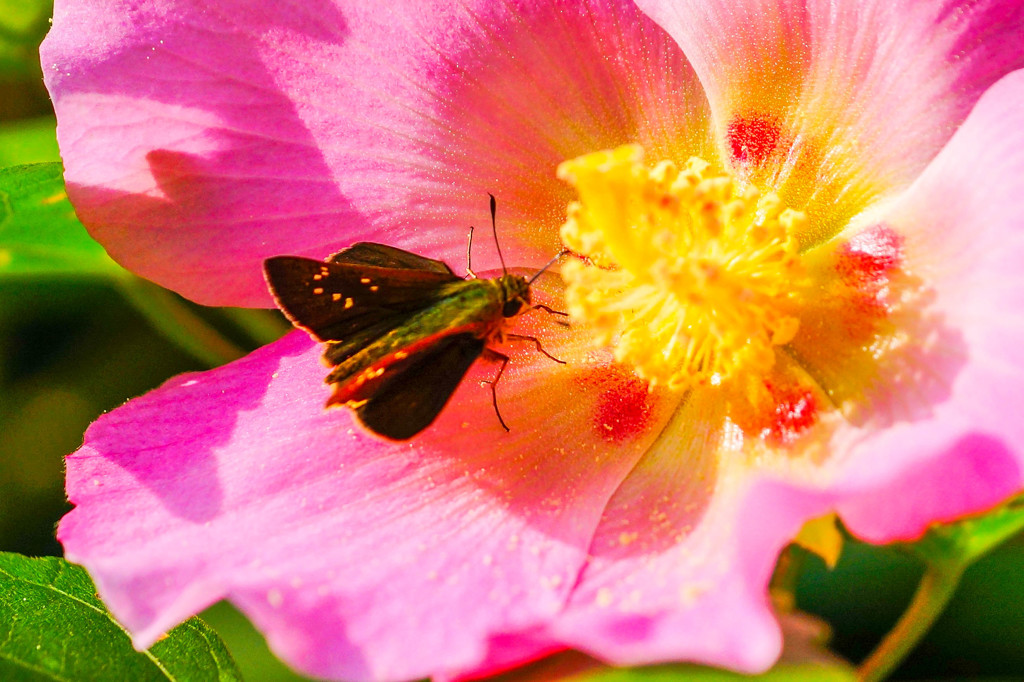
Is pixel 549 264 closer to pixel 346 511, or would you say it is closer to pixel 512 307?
pixel 512 307

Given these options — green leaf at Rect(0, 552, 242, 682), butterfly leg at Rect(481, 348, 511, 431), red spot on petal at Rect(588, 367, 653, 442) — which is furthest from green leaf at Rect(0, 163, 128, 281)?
red spot on petal at Rect(588, 367, 653, 442)

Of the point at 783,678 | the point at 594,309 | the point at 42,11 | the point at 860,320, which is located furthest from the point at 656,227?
the point at 42,11

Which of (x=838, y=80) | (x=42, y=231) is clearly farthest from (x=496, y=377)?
(x=42, y=231)

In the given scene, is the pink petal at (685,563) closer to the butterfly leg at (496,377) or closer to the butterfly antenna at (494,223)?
the butterfly leg at (496,377)

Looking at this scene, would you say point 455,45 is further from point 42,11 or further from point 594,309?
point 42,11

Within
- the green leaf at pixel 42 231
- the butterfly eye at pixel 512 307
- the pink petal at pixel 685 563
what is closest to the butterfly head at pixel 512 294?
the butterfly eye at pixel 512 307

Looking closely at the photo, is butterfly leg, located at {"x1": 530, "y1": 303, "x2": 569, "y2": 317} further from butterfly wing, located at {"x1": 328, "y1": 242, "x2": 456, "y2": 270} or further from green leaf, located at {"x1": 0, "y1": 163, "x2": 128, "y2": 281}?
green leaf, located at {"x1": 0, "y1": 163, "x2": 128, "y2": 281}
